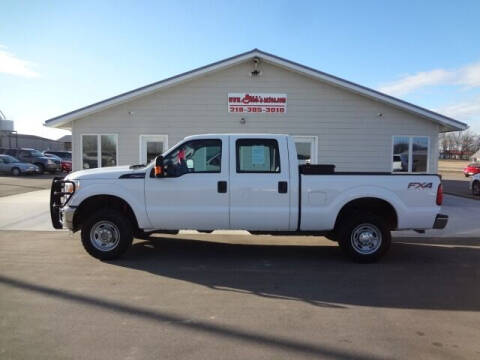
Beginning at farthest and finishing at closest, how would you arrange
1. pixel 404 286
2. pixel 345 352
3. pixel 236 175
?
1. pixel 236 175
2. pixel 404 286
3. pixel 345 352

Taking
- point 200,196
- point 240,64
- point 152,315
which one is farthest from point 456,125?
point 152,315

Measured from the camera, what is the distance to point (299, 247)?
24.7ft

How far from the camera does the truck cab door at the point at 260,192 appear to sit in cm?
612

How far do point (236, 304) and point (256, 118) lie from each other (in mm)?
9553

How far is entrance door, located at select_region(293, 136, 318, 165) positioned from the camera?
1347 centimetres

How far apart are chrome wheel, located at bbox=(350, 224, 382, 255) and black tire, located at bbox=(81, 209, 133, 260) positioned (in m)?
3.72

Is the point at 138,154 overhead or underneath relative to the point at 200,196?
overhead

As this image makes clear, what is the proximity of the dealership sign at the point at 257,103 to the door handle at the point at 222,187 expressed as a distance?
754 centimetres

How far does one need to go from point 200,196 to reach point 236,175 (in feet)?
2.21

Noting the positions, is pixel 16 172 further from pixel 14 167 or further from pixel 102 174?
pixel 102 174

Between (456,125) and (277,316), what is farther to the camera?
(456,125)

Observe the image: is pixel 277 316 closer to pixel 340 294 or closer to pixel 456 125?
pixel 340 294

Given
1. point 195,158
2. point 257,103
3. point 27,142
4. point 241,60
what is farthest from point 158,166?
point 27,142

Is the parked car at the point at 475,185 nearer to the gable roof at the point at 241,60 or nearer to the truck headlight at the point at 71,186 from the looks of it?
the gable roof at the point at 241,60
